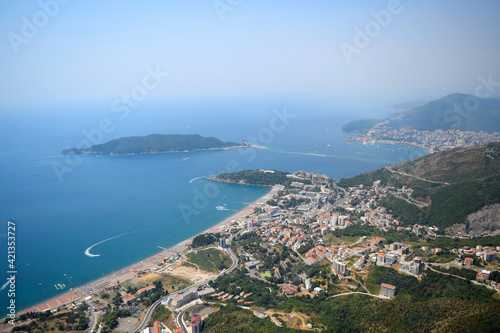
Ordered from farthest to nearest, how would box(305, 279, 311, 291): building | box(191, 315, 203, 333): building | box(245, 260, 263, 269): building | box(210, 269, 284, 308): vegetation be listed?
box(245, 260, 263, 269): building → box(305, 279, 311, 291): building → box(210, 269, 284, 308): vegetation → box(191, 315, 203, 333): building

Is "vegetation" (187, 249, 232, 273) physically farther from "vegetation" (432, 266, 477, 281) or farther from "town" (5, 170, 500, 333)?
"vegetation" (432, 266, 477, 281)

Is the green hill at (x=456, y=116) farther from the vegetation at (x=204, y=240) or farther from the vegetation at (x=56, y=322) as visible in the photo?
the vegetation at (x=56, y=322)

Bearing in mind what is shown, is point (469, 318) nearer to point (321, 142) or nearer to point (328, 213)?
point (328, 213)

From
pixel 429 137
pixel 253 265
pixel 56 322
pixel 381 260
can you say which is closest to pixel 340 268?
pixel 381 260

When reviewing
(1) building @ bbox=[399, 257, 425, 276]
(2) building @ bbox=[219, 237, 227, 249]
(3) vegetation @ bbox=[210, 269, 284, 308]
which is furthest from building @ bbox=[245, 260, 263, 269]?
(1) building @ bbox=[399, 257, 425, 276]

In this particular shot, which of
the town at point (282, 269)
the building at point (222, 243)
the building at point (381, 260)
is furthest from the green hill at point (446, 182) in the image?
the building at point (222, 243)

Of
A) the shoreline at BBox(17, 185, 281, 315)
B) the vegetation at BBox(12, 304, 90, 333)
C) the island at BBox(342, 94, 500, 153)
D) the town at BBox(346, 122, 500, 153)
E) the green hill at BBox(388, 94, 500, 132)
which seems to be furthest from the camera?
the green hill at BBox(388, 94, 500, 132)
